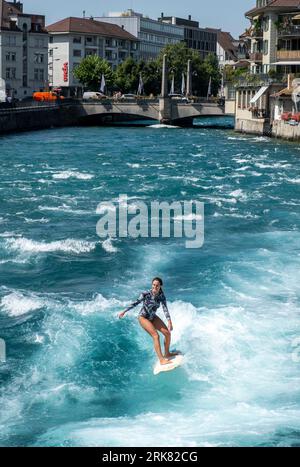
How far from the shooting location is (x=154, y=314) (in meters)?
→ 21.7

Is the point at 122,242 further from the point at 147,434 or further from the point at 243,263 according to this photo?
A: the point at 147,434

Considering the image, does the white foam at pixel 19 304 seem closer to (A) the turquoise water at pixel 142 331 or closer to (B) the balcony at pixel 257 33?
(A) the turquoise water at pixel 142 331

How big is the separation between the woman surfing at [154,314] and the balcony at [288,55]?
82.3 metres

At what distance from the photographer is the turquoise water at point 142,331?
19.8 metres

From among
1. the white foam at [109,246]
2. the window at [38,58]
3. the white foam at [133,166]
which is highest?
the window at [38,58]

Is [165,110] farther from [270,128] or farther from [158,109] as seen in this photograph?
[270,128]

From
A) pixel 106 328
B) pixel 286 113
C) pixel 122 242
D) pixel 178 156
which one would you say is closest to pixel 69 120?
pixel 286 113

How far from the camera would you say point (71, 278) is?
3102cm

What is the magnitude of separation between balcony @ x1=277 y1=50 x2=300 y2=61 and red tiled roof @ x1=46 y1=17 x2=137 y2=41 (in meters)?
76.3

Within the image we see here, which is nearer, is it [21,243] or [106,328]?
[106,328]

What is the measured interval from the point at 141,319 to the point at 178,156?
5429 cm

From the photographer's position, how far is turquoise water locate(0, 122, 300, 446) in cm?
1980

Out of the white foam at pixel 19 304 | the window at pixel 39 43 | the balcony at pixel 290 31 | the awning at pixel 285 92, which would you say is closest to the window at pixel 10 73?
the window at pixel 39 43

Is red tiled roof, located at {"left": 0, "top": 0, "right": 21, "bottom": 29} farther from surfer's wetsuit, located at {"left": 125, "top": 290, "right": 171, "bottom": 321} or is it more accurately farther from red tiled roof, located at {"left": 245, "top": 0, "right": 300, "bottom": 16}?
surfer's wetsuit, located at {"left": 125, "top": 290, "right": 171, "bottom": 321}
